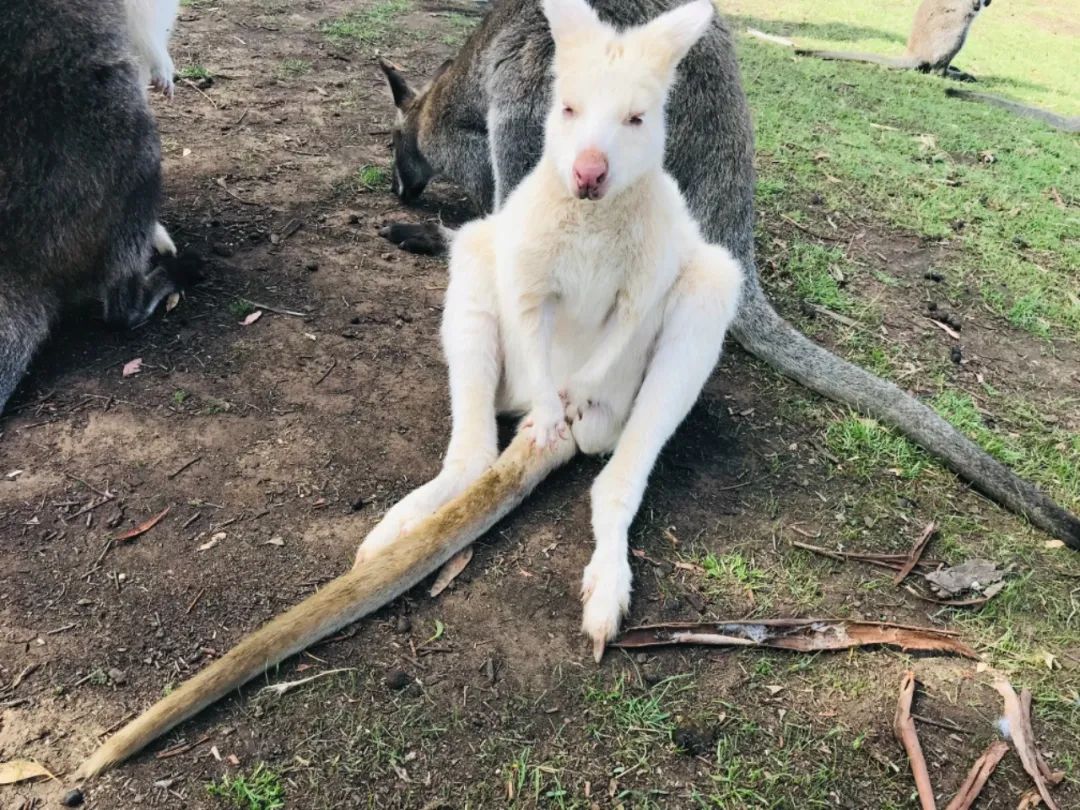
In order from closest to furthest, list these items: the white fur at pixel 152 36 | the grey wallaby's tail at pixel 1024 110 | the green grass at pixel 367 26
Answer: the white fur at pixel 152 36 → the green grass at pixel 367 26 → the grey wallaby's tail at pixel 1024 110

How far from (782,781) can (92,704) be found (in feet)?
5.34

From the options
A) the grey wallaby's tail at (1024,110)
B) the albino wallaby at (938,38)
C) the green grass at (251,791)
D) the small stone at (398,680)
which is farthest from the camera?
the albino wallaby at (938,38)

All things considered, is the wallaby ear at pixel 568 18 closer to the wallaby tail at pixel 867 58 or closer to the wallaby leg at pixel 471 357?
the wallaby leg at pixel 471 357

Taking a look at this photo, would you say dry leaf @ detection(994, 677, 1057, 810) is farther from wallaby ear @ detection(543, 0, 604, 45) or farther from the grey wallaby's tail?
the grey wallaby's tail

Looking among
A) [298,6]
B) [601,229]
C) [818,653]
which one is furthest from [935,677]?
[298,6]

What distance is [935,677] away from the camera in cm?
224

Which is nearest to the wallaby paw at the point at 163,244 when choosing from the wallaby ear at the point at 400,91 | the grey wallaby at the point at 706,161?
the grey wallaby at the point at 706,161

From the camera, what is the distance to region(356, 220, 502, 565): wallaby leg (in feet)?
8.50

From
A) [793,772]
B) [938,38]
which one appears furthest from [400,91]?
[938,38]

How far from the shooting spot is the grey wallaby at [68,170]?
279cm

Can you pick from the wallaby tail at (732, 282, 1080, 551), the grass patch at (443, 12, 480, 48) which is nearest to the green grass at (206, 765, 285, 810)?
the wallaby tail at (732, 282, 1080, 551)

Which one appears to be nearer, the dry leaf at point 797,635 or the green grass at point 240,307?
the dry leaf at point 797,635

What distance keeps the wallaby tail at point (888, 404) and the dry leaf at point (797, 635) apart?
2.32 feet

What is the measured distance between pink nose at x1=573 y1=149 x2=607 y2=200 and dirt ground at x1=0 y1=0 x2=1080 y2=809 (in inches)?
40.5
